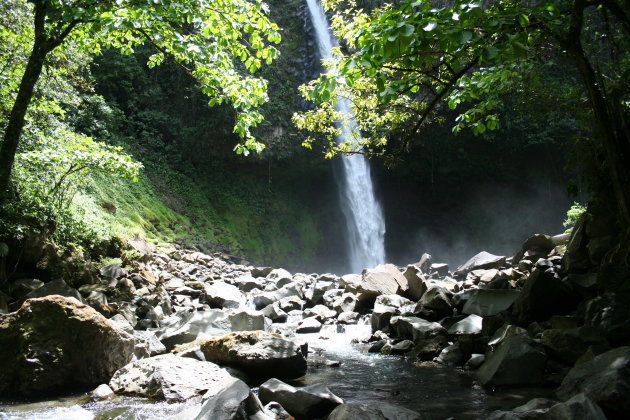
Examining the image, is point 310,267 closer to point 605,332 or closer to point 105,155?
point 105,155

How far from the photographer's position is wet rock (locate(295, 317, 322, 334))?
774 centimetres

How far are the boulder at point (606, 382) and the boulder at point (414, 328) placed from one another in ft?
8.52

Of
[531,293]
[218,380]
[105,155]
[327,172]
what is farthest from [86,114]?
[531,293]

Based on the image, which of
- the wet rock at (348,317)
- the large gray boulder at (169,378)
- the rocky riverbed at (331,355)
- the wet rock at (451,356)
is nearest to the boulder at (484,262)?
the rocky riverbed at (331,355)

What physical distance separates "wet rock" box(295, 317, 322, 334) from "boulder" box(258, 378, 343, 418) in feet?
14.1

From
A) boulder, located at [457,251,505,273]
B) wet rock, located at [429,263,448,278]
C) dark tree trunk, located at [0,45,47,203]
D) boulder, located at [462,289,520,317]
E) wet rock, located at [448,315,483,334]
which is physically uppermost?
dark tree trunk, located at [0,45,47,203]

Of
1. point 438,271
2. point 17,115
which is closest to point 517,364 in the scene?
point 17,115

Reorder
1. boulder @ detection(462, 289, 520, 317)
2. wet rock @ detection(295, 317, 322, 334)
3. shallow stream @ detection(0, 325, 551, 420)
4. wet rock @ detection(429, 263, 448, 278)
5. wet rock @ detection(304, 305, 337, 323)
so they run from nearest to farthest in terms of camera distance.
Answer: shallow stream @ detection(0, 325, 551, 420)
boulder @ detection(462, 289, 520, 317)
wet rock @ detection(295, 317, 322, 334)
wet rock @ detection(304, 305, 337, 323)
wet rock @ detection(429, 263, 448, 278)

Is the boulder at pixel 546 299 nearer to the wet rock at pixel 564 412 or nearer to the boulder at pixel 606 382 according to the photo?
the boulder at pixel 606 382

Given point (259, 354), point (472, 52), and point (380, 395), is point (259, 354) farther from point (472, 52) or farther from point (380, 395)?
point (472, 52)

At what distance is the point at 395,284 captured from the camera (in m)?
9.36

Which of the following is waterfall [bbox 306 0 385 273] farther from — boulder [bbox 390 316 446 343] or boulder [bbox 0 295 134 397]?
boulder [bbox 0 295 134 397]

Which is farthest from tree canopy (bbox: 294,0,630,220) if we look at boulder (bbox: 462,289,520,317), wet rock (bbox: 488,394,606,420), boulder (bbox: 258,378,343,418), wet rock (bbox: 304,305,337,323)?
wet rock (bbox: 304,305,337,323)

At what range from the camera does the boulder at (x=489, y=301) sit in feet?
20.6
